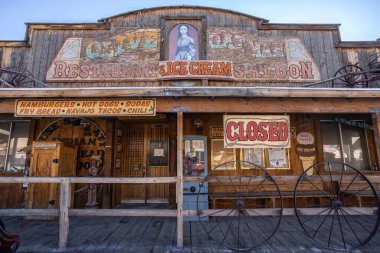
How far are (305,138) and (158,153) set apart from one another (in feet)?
16.8

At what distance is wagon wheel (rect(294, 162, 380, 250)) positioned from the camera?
467 cm

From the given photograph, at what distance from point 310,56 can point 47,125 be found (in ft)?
31.2

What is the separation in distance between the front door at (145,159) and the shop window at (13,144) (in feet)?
10.8

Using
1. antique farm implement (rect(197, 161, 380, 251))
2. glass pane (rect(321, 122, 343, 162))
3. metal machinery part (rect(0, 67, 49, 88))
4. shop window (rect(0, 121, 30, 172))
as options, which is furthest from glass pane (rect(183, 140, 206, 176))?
shop window (rect(0, 121, 30, 172))

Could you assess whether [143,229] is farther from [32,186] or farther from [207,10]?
[207,10]

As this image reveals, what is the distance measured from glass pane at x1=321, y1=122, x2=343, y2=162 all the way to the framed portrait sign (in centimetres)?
544

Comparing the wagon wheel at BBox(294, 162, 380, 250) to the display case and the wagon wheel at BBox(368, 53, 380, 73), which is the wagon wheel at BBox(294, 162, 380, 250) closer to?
the display case

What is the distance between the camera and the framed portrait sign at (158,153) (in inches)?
334

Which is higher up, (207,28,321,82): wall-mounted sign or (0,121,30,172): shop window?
(207,28,321,82): wall-mounted sign

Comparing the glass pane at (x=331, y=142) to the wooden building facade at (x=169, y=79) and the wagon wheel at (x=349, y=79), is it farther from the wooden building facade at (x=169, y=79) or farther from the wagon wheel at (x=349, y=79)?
the wagon wheel at (x=349, y=79)

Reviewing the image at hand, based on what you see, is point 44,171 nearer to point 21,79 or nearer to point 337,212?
point 21,79

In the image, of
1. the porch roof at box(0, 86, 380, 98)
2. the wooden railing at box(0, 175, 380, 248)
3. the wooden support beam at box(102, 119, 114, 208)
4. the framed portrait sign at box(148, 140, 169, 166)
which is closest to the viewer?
the wooden railing at box(0, 175, 380, 248)

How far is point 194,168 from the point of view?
6.85m

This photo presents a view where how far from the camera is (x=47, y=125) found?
8211 millimetres
